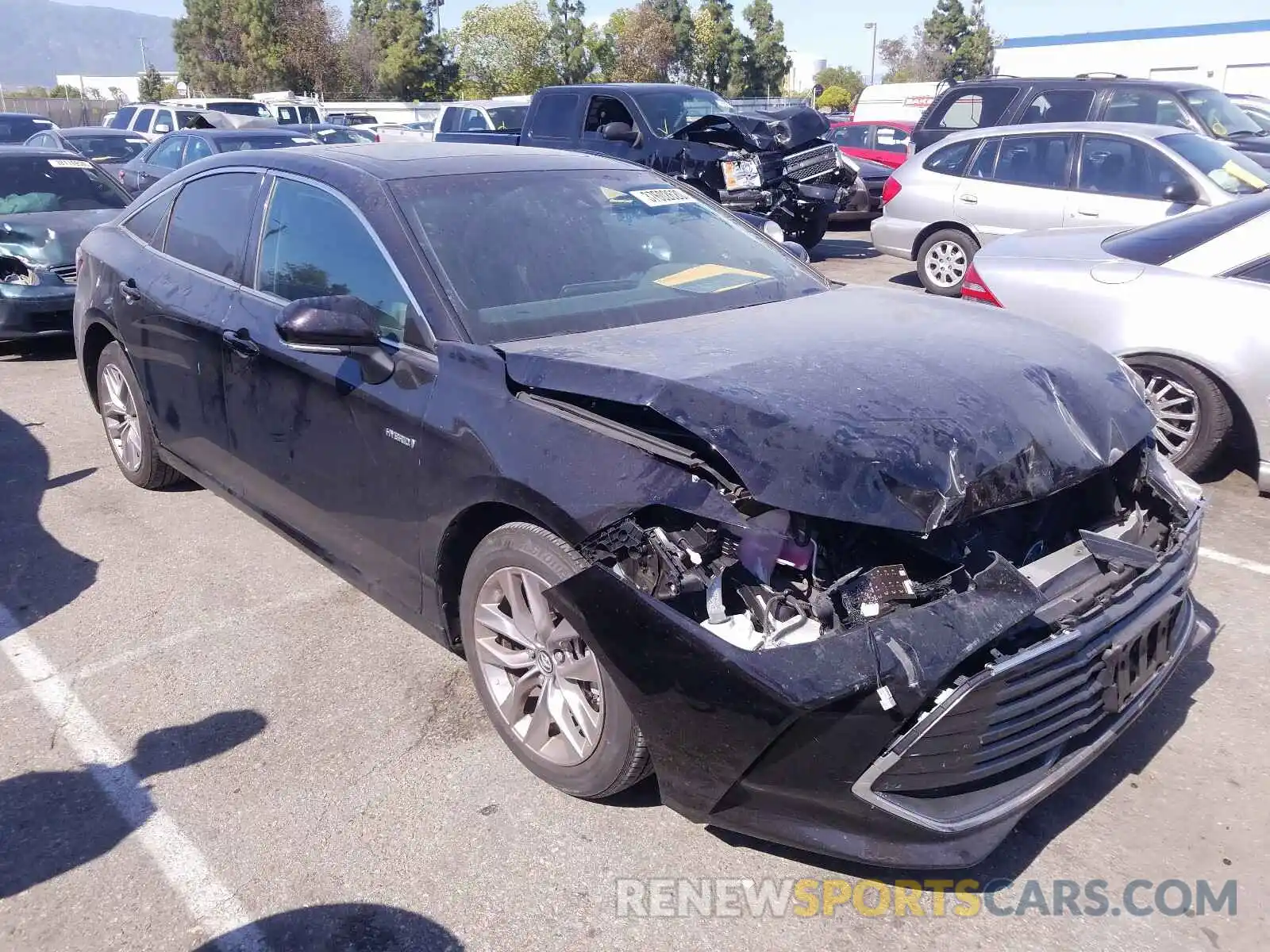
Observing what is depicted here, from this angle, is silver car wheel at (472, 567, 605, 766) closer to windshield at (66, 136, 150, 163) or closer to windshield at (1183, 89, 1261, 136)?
windshield at (1183, 89, 1261, 136)

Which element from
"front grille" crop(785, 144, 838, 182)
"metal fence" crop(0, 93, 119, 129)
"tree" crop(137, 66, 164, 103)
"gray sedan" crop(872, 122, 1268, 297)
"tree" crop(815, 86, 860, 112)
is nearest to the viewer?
"gray sedan" crop(872, 122, 1268, 297)

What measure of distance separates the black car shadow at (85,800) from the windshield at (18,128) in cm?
1845

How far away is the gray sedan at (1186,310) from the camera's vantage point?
4.82 meters

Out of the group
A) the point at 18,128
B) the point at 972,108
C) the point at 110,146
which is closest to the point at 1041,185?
the point at 972,108

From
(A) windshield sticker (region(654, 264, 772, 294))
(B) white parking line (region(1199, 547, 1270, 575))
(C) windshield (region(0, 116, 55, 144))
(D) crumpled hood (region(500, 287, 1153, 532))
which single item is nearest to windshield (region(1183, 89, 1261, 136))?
(B) white parking line (region(1199, 547, 1270, 575))

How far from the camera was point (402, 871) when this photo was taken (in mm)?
2711

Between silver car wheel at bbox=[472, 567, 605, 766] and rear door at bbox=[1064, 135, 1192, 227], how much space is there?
7.49 meters

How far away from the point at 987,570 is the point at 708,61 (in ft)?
207

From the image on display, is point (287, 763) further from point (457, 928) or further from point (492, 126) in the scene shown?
point (492, 126)

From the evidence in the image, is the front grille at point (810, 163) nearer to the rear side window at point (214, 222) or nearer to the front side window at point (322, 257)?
the rear side window at point (214, 222)

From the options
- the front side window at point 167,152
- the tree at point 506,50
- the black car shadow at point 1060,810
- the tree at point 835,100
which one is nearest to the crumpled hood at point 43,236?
the front side window at point 167,152

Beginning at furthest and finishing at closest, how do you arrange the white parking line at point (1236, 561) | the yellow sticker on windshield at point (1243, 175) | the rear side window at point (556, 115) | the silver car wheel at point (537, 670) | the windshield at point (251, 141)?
the windshield at point (251, 141), the rear side window at point (556, 115), the yellow sticker on windshield at point (1243, 175), the white parking line at point (1236, 561), the silver car wheel at point (537, 670)

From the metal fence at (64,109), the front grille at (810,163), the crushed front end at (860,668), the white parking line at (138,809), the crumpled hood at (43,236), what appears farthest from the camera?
the metal fence at (64,109)

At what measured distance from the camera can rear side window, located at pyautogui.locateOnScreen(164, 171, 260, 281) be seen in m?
4.21
